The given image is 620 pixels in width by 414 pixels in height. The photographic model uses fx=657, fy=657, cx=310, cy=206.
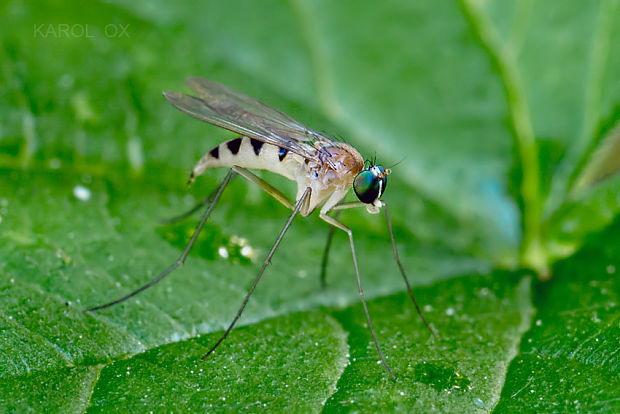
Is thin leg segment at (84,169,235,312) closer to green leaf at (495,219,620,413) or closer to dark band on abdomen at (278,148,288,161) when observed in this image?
dark band on abdomen at (278,148,288,161)

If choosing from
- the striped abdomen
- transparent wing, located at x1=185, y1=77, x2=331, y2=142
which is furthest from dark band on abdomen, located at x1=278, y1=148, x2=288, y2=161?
transparent wing, located at x1=185, y1=77, x2=331, y2=142

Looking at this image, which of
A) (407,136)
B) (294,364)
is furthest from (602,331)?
(407,136)

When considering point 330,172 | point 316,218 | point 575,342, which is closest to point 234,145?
point 330,172

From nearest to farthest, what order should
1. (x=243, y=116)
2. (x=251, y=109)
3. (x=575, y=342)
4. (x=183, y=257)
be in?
(x=575, y=342) → (x=183, y=257) → (x=243, y=116) → (x=251, y=109)

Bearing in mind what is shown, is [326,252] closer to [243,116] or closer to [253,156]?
[253,156]

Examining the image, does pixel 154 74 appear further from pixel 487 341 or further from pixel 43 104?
pixel 487 341

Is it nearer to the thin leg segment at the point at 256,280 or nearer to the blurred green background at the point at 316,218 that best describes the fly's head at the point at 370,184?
the thin leg segment at the point at 256,280
